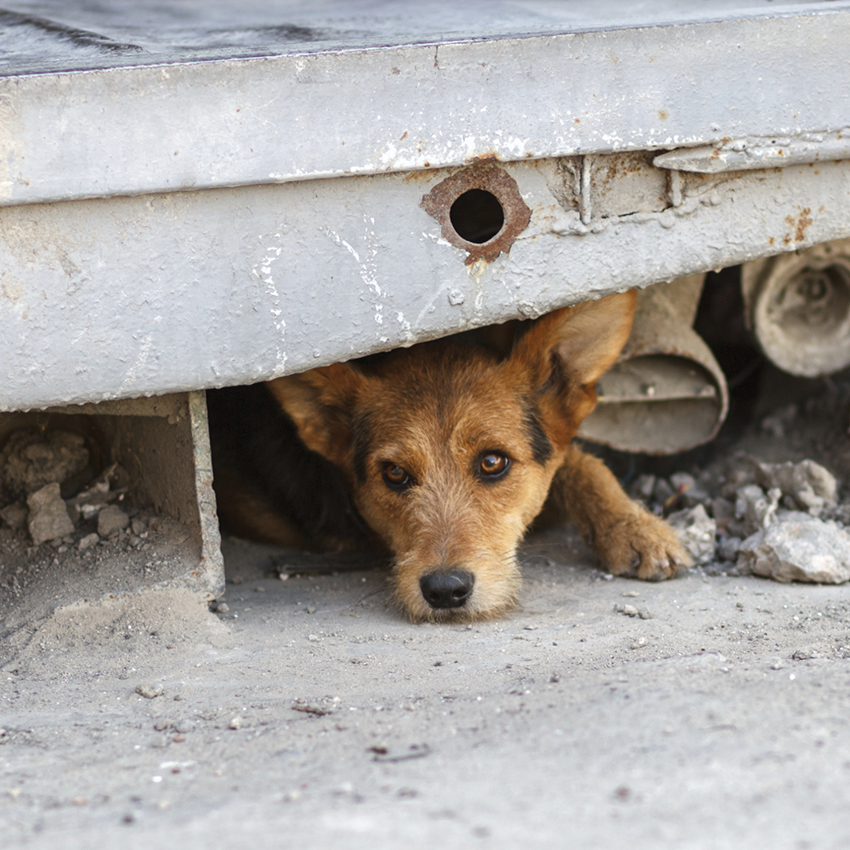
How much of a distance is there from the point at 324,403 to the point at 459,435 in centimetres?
67

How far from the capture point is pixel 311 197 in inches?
Result: 108

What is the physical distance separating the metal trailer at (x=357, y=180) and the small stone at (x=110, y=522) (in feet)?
1.22

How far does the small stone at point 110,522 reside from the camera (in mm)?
3498

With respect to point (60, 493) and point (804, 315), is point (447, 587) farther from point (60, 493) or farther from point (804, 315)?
point (804, 315)

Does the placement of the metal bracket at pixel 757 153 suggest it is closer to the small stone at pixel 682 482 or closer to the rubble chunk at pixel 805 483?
the rubble chunk at pixel 805 483

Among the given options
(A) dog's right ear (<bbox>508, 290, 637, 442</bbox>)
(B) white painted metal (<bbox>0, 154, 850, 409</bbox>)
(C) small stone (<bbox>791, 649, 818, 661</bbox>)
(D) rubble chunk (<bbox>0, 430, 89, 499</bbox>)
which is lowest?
(C) small stone (<bbox>791, 649, 818, 661</bbox>)

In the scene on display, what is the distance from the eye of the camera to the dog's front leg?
3686 millimetres

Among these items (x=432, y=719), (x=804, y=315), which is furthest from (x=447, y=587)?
(x=804, y=315)

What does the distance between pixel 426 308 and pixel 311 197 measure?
1.68ft

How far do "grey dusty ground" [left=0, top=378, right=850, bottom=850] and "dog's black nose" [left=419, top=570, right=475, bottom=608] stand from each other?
10 cm

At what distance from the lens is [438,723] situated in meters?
2.21

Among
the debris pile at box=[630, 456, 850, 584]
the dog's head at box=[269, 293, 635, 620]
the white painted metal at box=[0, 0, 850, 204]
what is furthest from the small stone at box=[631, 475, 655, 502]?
the white painted metal at box=[0, 0, 850, 204]

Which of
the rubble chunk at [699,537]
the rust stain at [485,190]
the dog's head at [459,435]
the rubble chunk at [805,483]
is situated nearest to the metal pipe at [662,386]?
the rubble chunk at [805,483]

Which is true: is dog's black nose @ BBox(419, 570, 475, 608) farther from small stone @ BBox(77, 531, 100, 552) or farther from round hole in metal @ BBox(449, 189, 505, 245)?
round hole in metal @ BBox(449, 189, 505, 245)
